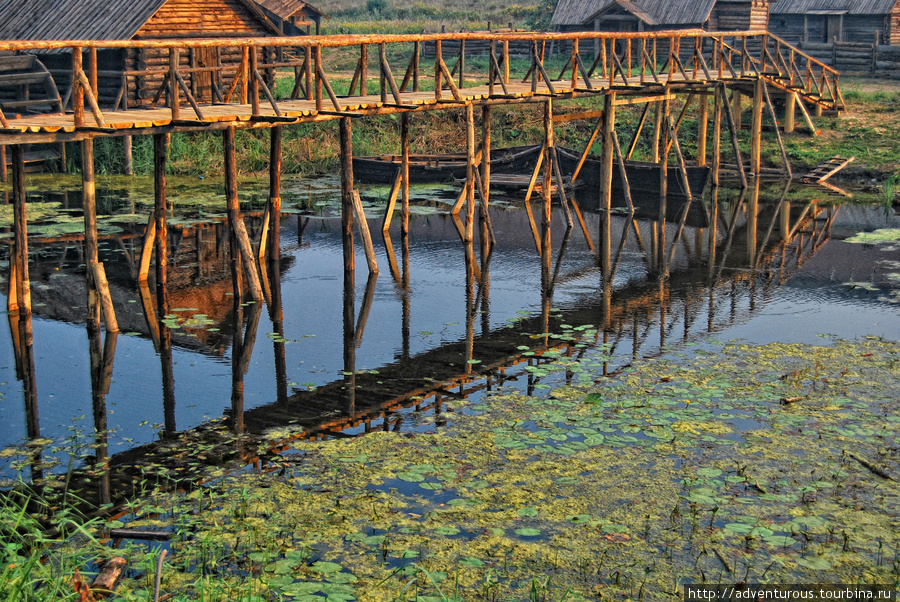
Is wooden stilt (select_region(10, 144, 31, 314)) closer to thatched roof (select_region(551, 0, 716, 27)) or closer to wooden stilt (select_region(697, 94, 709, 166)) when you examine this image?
wooden stilt (select_region(697, 94, 709, 166))

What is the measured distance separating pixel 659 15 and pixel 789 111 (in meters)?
12.5

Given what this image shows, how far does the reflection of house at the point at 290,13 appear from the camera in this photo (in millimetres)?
41156

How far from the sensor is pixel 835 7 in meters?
39.7

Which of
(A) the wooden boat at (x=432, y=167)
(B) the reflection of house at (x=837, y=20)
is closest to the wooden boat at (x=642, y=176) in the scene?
(A) the wooden boat at (x=432, y=167)

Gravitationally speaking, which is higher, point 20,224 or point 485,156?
point 485,156

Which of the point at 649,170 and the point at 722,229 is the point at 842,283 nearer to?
the point at 722,229

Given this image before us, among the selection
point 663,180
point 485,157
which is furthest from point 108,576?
point 663,180

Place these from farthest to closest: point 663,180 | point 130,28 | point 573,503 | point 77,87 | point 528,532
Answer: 1. point 663,180
2. point 130,28
3. point 77,87
4. point 573,503
5. point 528,532

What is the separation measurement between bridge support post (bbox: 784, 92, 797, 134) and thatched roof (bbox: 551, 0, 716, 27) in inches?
430

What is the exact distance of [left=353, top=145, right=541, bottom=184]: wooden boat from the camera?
24.6m

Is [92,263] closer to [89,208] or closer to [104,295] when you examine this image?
[104,295]

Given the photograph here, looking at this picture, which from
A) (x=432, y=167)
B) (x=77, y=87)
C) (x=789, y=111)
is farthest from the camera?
(x=789, y=111)

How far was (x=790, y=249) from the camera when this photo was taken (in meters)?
18.0

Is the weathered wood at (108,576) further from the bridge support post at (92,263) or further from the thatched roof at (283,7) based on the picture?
the thatched roof at (283,7)
